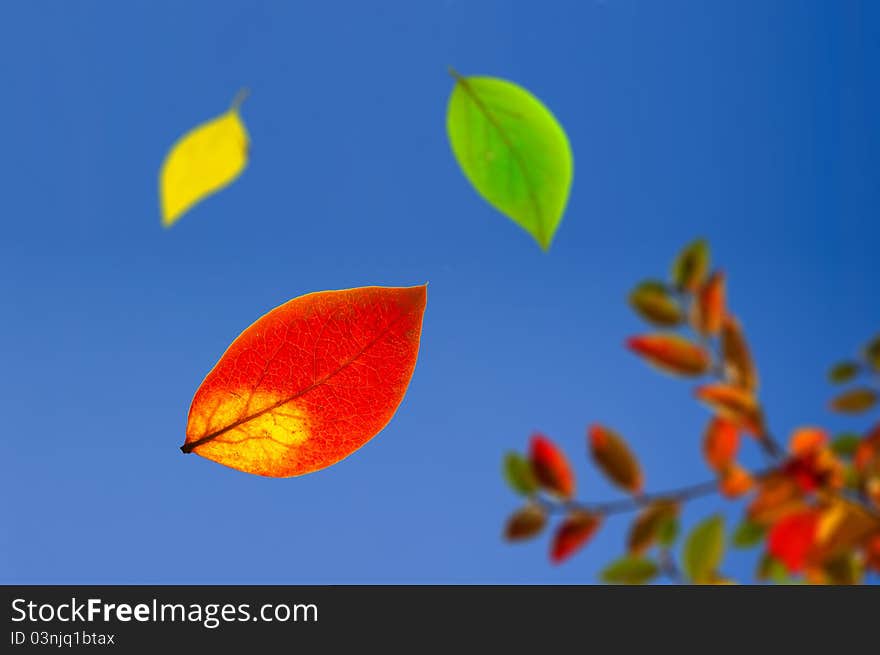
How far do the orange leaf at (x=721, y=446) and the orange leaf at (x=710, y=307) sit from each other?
2.3 inches

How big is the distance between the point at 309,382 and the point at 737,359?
304mm

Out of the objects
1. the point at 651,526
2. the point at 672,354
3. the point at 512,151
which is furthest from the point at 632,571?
the point at 512,151

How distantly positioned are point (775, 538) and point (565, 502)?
0.13m

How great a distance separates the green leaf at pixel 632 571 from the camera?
1.48 feet

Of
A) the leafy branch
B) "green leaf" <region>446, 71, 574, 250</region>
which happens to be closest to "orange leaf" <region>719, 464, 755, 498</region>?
the leafy branch

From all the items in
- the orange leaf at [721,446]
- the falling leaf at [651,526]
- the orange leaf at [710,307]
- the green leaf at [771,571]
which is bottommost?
the green leaf at [771,571]

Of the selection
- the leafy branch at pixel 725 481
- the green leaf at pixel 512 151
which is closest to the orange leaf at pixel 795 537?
the leafy branch at pixel 725 481

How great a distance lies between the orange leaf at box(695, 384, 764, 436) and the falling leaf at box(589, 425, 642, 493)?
3.0 inches

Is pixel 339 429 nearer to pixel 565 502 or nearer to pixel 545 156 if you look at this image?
pixel 545 156

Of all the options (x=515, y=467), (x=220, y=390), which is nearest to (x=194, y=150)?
(x=220, y=390)

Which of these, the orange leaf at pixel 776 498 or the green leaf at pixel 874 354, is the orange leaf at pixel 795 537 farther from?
the green leaf at pixel 874 354

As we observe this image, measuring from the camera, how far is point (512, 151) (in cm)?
29

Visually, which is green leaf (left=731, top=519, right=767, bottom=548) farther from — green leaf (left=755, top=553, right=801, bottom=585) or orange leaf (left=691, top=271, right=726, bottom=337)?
orange leaf (left=691, top=271, right=726, bottom=337)

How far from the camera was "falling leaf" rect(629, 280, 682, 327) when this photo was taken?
492 millimetres
